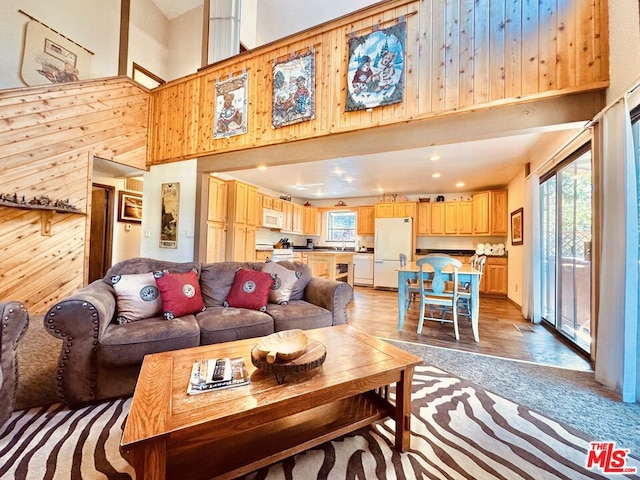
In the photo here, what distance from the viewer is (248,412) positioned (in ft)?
3.19

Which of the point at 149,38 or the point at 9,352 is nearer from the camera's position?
the point at 9,352

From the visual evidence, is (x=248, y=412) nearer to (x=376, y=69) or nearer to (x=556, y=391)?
(x=556, y=391)

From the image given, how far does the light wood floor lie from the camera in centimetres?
262

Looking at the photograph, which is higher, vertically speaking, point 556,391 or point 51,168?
point 51,168

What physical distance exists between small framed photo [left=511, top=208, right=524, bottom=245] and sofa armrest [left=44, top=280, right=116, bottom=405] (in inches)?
221

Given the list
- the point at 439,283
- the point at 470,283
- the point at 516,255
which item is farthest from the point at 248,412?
the point at 516,255

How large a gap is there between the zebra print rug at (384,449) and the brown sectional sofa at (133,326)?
6.7 inches

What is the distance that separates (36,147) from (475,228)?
783cm

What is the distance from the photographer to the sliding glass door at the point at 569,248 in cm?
274

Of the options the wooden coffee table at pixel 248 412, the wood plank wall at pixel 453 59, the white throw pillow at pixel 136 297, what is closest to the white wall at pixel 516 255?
the wood plank wall at pixel 453 59

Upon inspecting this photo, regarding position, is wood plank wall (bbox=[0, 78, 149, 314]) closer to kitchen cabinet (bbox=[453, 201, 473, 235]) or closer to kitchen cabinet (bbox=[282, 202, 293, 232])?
kitchen cabinet (bbox=[282, 202, 293, 232])

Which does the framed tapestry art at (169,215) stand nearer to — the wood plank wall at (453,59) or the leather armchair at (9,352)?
the wood plank wall at (453,59)

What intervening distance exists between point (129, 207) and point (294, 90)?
14.3 feet

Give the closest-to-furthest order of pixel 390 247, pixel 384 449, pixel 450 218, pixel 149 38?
pixel 384 449 → pixel 149 38 → pixel 450 218 → pixel 390 247
